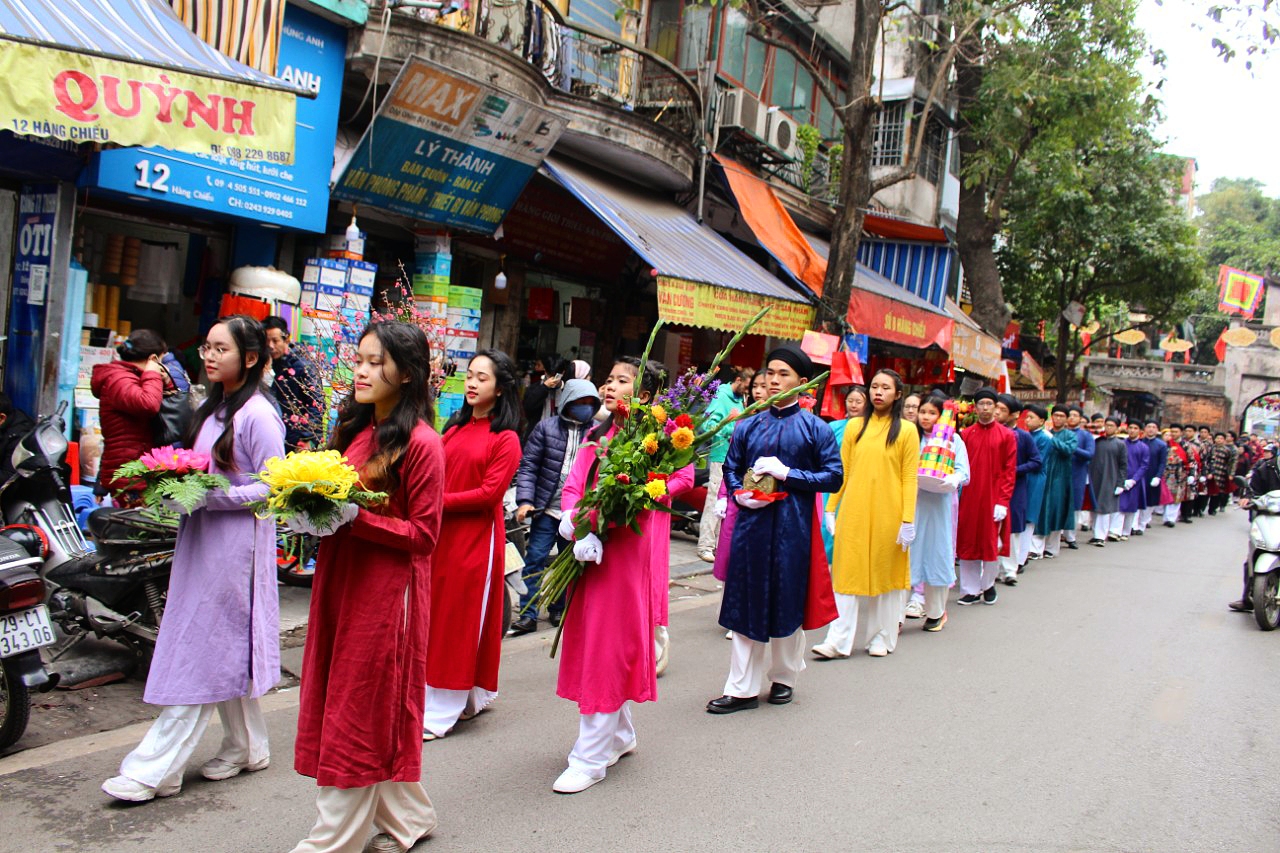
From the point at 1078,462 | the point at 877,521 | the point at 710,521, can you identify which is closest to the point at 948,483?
the point at 877,521

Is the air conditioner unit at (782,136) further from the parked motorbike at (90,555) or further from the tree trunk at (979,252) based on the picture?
the parked motorbike at (90,555)

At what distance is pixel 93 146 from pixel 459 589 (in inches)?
188

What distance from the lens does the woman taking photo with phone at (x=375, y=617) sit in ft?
9.93

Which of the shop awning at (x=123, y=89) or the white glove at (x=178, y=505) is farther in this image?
the shop awning at (x=123, y=89)

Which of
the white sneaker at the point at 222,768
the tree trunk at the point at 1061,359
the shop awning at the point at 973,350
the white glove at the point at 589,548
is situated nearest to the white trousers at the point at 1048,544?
the shop awning at the point at 973,350

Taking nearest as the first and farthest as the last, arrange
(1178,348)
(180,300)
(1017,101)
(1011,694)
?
(1011,694) < (180,300) < (1017,101) < (1178,348)

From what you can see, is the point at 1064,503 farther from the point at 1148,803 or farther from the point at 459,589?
the point at 459,589

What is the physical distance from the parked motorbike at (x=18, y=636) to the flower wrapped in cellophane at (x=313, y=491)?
5.89 feet

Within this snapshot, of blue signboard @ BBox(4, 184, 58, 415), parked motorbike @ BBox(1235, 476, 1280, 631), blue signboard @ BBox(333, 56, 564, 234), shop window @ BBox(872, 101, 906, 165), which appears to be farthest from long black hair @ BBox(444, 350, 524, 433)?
shop window @ BBox(872, 101, 906, 165)

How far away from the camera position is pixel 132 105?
17.9ft

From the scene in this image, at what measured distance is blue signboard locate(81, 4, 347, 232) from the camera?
7469 mm

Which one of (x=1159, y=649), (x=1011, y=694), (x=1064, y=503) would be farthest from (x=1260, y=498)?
(x=1011, y=694)

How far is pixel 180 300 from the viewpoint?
29.2 ft

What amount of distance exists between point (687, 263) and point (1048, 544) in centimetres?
624
